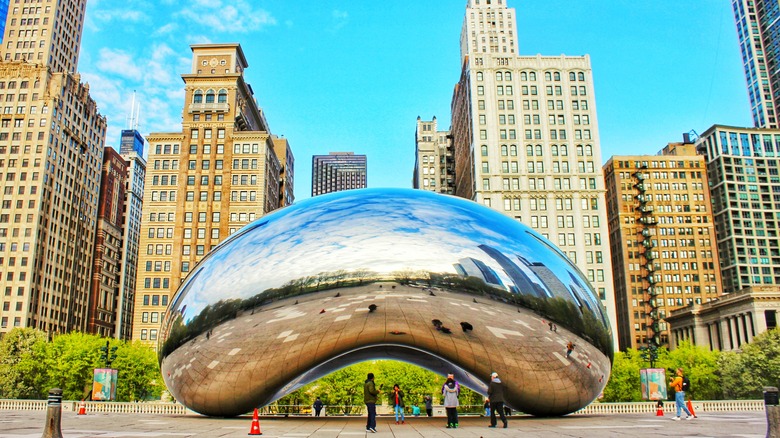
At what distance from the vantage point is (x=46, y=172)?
10406 centimetres

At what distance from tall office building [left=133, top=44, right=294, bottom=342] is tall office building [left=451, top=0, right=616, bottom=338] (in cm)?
3660

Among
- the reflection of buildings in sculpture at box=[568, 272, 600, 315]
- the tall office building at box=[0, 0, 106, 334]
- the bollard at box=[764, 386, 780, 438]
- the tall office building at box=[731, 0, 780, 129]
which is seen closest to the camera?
the bollard at box=[764, 386, 780, 438]

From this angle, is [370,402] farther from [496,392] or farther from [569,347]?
[569,347]

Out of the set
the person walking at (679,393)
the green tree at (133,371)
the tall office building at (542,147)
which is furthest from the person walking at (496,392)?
the tall office building at (542,147)

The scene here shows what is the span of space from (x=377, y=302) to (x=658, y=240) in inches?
5273

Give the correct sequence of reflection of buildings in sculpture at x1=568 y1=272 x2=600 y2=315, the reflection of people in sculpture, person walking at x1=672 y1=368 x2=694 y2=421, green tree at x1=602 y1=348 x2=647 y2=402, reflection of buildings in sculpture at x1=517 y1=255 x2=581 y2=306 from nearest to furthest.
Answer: reflection of buildings in sculpture at x1=517 y1=255 x2=581 y2=306, the reflection of people in sculpture, reflection of buildings in sculpture at x1=568 y1=272 x2=600 y2=315, person walking at x1=672 y1=368 x2=694 y2=421, green tree at x1=602 y1=348 x2=647 y2=402

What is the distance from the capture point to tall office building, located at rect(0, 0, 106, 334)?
9906 centimetres

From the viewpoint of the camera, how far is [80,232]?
120 metres

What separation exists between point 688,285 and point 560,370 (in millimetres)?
131125

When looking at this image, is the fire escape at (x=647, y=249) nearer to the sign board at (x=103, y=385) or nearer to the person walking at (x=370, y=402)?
the sign board at (x=103, y=385)

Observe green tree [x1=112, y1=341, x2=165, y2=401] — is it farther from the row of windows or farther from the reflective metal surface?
the row of windows

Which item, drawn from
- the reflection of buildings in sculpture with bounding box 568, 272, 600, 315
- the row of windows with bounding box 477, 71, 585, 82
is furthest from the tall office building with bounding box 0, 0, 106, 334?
the reflection of buildings in sculpture with bounding box 568, 272, 600, 315

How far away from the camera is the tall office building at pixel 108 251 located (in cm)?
12812

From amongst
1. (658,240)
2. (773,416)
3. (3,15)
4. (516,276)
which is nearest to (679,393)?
(773,416)
